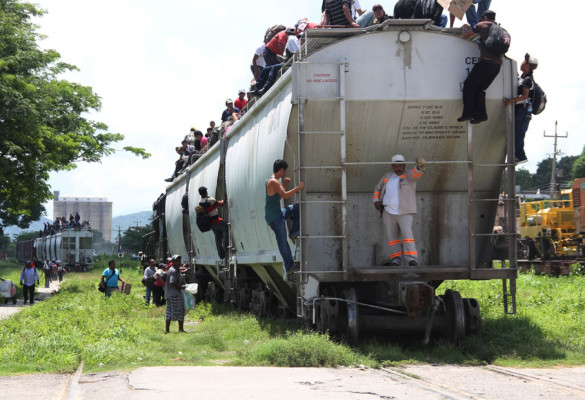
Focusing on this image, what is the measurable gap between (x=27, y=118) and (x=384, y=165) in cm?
1750

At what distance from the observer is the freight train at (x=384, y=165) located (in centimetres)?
996

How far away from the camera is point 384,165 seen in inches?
415

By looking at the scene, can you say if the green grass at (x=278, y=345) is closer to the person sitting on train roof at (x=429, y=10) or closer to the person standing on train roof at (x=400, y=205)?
the person standing on train roof at (x=400, y=205)

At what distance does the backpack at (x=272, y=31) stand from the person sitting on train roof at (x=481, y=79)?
5.56 metres

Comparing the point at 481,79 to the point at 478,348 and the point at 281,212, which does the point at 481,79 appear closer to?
the point at 281,212

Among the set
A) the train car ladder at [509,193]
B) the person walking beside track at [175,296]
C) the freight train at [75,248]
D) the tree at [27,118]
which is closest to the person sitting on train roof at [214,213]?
the person walking beside track at [175,296]

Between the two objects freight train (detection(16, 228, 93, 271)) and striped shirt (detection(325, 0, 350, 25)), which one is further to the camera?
freight train (detection(16, 228, 93, 271))

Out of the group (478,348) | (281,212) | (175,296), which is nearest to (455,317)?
(478,348)

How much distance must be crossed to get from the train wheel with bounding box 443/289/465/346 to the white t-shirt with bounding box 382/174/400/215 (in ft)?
4.65

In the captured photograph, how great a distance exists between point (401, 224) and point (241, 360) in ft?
9.01

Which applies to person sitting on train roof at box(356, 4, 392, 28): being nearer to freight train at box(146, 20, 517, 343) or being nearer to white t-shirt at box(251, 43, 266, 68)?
freight train at box(146, 20, 517, 343)

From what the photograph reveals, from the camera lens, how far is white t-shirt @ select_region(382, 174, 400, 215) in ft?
32.8

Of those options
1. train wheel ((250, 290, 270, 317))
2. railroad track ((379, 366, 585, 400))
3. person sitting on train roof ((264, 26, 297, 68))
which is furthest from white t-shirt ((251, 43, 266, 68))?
railroad track ((379, 366, 585, 400))

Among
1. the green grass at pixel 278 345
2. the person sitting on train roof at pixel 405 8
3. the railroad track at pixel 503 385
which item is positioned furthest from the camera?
the person sitting on train roof at pixel 405 8
